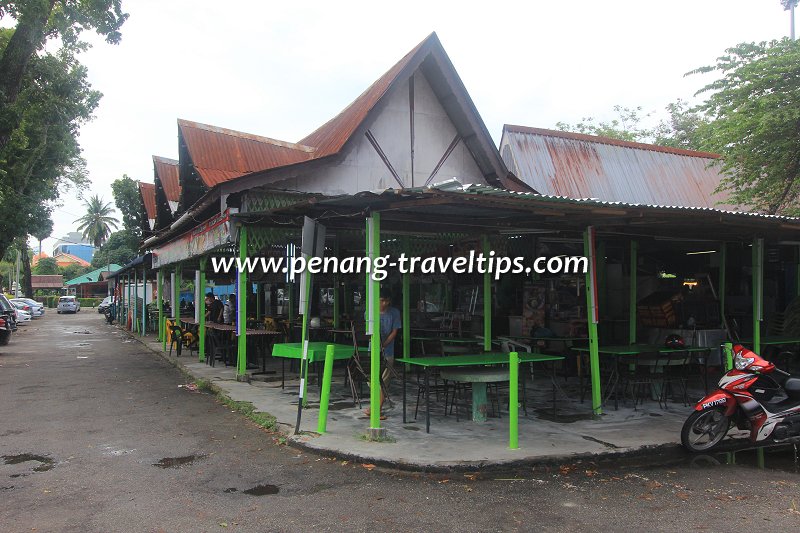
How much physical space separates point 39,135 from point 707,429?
2522 cm

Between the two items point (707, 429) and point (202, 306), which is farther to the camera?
point (202, 306)

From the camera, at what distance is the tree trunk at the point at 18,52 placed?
16.3 meters

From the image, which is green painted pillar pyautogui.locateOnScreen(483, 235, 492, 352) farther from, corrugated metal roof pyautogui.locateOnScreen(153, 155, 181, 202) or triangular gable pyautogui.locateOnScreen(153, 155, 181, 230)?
corrugated metal roof pyautogui.locateOnScreen(153, 155, 181, 202)

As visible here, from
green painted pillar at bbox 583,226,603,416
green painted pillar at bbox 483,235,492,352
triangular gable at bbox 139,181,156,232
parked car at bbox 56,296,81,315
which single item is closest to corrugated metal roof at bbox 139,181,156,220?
triangular gable at bbox 139,181,156,232

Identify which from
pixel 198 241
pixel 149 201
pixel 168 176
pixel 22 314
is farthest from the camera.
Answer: pixel 22 314

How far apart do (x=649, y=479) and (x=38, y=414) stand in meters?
8.47

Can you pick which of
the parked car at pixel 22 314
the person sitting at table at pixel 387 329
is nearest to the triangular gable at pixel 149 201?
the parked car at pixel 22 314

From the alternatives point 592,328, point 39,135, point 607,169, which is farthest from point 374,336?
point 39,135

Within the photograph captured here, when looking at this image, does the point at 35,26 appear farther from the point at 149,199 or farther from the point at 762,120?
the point at 762,120

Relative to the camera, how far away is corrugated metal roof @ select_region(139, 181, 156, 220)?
24.5 m

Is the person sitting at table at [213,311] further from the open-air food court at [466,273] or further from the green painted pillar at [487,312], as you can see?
the green painted pillar at [487,312]

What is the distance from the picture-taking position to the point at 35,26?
55.8 feet

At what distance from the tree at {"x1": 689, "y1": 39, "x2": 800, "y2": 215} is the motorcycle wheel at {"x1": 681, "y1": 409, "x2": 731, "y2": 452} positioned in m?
10.7

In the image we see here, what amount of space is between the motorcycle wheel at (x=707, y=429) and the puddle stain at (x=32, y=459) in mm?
6773
